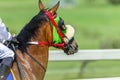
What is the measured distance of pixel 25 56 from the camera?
8.07m

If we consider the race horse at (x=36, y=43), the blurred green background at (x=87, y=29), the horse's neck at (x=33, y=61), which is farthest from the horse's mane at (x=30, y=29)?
the blurred green background at (x=87, y=29)

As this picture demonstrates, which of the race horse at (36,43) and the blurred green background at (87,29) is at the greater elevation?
the race horse at (36,43)

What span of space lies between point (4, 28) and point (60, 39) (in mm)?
789

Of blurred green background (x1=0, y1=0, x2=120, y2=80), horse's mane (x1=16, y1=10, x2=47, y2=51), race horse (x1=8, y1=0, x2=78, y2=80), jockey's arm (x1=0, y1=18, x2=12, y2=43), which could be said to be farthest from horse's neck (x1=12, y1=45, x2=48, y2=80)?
blurred green background (x1=0, y1=0, x2=120, y2=80)

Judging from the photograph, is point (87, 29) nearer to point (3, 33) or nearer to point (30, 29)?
point (30, 29)

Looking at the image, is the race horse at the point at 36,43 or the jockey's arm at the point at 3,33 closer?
the jockey's arm at the point at 3,33

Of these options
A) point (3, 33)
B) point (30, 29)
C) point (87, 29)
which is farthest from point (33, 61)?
point (87, 29)

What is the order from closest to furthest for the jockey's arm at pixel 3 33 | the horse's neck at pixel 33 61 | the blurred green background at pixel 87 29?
the jockey's arm at pixel 3 33 → the horse's neck at pixel 33 61 → the blurred green background at pixel 87 29

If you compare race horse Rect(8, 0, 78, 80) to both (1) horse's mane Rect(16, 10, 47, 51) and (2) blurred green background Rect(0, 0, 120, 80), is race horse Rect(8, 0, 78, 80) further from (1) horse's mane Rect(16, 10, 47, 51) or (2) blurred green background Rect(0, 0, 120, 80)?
(2) blurred green background Rect(0, 0, 120, 80)

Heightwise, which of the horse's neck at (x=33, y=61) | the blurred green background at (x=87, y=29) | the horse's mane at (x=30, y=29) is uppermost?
the horse's mane at (x=30, y=29)

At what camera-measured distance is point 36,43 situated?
8156mm

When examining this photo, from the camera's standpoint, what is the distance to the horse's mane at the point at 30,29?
804 cm

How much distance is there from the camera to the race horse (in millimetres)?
8016

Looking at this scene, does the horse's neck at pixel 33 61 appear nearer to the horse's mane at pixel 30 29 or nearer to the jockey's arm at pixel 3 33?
the horse's mane at pixel 30 29
